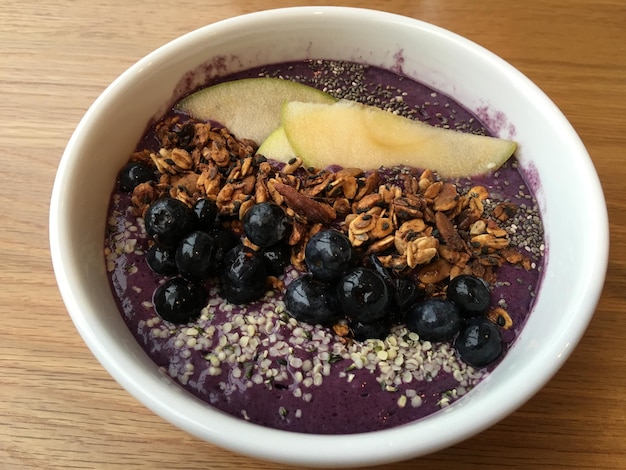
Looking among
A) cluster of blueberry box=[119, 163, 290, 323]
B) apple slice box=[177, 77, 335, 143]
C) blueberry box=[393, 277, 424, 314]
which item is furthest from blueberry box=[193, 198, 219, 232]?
blueberry box=[393, 277, 424, 314]

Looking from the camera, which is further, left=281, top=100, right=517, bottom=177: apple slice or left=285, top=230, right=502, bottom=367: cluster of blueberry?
left=281, top=100, right=517, bottom=177: apple slice

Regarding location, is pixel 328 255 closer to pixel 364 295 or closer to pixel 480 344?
pixel 364 295

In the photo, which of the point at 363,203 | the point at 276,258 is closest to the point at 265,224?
the point at 276,258

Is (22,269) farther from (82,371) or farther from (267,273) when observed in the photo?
(267,273)

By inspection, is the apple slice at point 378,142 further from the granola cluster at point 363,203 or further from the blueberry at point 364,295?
the blueberry at point 364,295

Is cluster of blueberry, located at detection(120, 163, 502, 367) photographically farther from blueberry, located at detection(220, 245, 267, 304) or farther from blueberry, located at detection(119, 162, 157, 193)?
blueberry, located at detection(119, 162, 157, 193)

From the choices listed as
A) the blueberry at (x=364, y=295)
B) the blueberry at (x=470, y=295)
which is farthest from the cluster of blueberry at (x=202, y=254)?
the blueberry at (x=470, y=295)

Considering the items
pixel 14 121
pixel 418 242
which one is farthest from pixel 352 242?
pixel 14 121

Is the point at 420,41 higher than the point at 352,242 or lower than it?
higher
